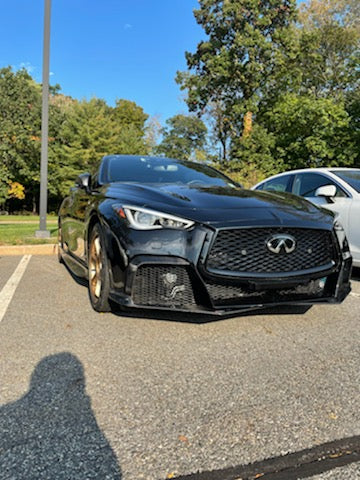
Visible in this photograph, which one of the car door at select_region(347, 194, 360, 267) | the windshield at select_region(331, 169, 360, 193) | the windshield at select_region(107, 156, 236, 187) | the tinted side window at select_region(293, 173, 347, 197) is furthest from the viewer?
the tinted side window at select_region(293, 173, 347, 197)

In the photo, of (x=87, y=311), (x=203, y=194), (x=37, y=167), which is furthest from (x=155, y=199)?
(x=37, y=167)

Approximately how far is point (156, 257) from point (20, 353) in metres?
1.06

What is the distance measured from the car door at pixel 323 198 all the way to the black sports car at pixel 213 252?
188cm

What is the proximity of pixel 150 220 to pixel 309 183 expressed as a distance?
373cm

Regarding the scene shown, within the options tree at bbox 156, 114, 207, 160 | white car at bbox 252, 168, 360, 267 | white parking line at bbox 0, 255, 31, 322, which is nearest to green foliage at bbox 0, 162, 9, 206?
tree at bbox 156, 114, 207, 160

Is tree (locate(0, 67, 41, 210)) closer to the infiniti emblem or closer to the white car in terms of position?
the white car

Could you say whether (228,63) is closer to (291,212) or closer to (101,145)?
(101,145)

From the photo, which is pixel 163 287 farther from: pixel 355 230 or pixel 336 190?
pixel 336 190

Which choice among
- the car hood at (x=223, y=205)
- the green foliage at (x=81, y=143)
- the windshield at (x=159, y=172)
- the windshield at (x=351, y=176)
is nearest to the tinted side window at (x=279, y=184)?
the windshield at (x=351, y=176)

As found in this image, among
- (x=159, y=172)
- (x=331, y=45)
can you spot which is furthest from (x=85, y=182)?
(x=331, y=45)

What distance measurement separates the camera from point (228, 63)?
24391mm

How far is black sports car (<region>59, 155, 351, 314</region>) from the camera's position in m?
2.59

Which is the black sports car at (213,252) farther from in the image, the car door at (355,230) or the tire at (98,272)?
the car door at (355,230)

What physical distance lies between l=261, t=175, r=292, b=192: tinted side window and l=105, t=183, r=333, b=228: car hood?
108 inches
